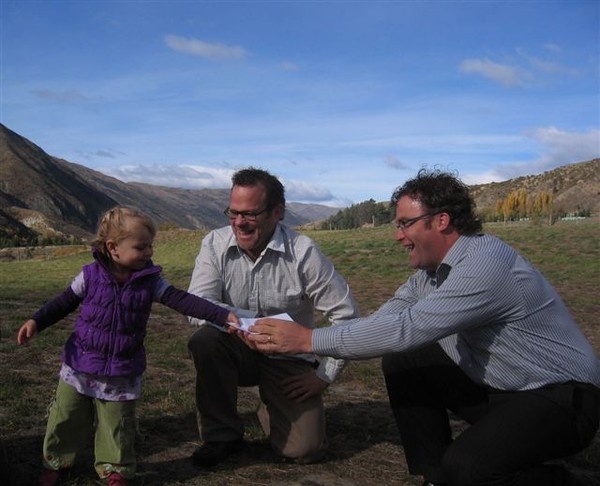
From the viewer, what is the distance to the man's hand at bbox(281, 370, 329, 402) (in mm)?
4078

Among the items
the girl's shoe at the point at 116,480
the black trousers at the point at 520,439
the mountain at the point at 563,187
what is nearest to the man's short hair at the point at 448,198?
the black trousers at the point at 520,439

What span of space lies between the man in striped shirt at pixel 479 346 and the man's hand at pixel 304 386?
66 centimetres

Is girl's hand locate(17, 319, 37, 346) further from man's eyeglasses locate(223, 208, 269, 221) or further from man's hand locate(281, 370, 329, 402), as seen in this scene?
man's hand locate(281, 370, 329, 402)

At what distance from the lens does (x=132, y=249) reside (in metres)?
3.52

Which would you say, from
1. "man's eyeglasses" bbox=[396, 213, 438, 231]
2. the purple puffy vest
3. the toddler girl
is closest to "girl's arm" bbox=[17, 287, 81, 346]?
the toddler girl

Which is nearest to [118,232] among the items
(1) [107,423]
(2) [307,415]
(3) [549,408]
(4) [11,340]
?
(1) [107,423]

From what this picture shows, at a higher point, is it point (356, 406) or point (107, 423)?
point (107, 423)

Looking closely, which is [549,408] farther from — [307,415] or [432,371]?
[307,415]

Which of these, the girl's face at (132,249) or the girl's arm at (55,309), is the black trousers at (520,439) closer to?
the girl's face at (132,249)

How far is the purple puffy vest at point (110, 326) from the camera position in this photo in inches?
134

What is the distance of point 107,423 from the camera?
342 cm

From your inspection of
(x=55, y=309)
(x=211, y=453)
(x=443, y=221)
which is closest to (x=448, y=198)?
(x=443, y=221)

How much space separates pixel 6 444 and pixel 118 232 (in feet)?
5.13

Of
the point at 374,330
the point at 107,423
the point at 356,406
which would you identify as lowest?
the point at 356,406
